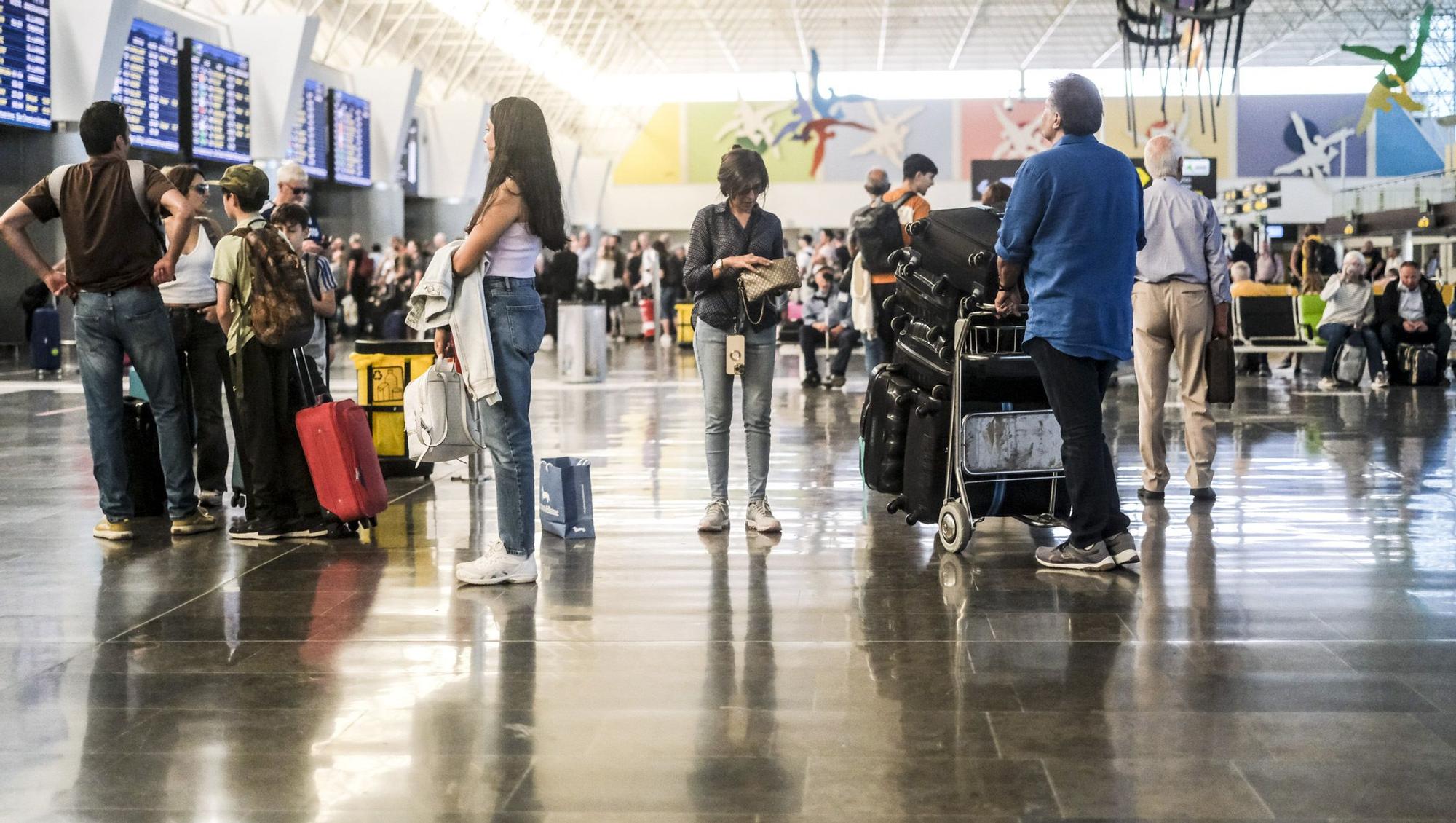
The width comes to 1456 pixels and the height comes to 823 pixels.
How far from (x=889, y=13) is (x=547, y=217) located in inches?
1529

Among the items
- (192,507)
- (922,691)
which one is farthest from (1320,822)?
(192,507)

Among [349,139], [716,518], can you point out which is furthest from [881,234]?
[349,139]

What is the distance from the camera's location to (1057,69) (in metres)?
47.2

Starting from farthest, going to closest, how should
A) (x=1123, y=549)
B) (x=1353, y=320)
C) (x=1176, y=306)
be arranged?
1. (x=1353, y=320)
2. (x=1176, y=306)
3. (x=1123, y=549)

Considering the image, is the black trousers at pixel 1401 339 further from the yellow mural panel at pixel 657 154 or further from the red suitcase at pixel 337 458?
the yellow mural panel at pixel 657 154

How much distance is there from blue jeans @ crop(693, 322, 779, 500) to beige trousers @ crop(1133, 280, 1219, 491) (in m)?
1.74

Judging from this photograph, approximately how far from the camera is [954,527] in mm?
5320

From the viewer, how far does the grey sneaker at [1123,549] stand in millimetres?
4980

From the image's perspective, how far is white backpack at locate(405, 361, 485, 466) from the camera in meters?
5.18

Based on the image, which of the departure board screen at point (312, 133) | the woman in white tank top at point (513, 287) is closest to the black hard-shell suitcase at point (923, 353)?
the woman in white tank top at point (513, 287)

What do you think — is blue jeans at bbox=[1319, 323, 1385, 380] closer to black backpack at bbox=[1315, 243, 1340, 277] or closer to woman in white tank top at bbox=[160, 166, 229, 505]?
black backpack at bbox=[1315, 243, 1340, 277]

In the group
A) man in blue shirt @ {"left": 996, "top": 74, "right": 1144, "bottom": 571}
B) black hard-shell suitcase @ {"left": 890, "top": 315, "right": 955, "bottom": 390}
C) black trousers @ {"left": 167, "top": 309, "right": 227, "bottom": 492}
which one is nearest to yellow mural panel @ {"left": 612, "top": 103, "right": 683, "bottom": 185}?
black trousers @ {"left": 167, "top": 309, "right": 227, "bottom": 492}

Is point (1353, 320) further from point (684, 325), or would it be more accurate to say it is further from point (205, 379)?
point (205, 379)

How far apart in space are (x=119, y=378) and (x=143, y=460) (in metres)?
0.68
